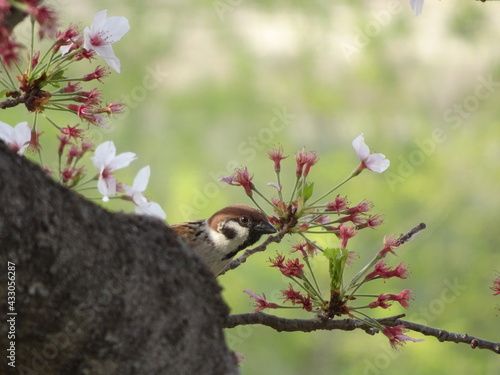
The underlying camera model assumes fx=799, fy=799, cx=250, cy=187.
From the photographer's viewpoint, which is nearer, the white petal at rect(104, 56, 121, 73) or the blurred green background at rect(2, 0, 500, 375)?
the white petal at rect(104, 56, 121, 73)

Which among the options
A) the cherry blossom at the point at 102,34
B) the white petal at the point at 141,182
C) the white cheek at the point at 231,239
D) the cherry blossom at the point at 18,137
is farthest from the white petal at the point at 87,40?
the white cheek at the point at 231,239

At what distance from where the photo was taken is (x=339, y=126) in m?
7.73

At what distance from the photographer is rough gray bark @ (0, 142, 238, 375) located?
1.45m

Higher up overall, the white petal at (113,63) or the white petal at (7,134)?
the white petal at (113,63)

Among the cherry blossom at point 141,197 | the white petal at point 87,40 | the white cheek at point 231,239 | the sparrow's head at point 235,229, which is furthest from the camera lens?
the white cheek at point 231,239

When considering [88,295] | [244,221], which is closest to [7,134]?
[88,295]

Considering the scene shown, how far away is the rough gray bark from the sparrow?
6.09 ft

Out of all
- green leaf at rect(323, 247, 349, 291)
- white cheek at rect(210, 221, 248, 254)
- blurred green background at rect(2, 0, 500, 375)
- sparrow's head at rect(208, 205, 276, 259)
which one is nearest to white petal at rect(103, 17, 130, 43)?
green leaf at rect(323, 247, 349, 291)

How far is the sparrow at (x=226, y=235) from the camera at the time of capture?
3.57 metres

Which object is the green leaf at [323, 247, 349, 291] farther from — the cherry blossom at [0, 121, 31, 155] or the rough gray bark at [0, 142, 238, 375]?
the cherry blossom at [0, 121, 31, 155]

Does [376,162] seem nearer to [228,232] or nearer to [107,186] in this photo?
[107,186]

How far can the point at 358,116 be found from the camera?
7.93 metres

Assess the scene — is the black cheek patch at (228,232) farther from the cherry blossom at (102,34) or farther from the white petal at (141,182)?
the cherry blossom at (102,34)

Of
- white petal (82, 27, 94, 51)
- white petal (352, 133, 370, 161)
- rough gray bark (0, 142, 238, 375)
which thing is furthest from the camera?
white petal (352, 133, 370, 161)
